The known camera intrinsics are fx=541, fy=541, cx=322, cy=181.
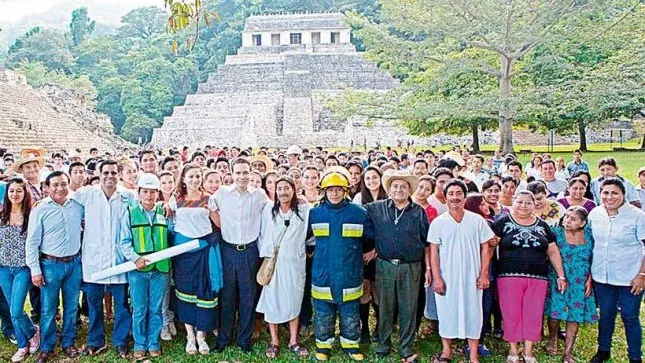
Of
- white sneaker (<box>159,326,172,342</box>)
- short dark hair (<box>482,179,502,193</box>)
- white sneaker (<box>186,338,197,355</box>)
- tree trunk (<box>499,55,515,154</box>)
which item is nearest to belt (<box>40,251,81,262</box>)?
white sneaker (<box>159,326,172,342</box>)

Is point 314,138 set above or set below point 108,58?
below

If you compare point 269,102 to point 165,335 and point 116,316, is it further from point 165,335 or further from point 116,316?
point 116,316

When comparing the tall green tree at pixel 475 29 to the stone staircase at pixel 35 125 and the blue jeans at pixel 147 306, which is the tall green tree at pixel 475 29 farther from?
the stone staircase at pixel 35 125

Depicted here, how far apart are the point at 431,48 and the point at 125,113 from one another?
29789 millimetres

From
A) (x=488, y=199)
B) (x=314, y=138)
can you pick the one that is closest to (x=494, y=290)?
(x=488, y=199)

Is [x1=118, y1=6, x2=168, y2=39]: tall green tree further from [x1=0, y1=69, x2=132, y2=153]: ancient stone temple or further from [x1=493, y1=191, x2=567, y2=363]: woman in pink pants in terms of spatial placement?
[x1=493, y1=191, x2=567, y2=363]: woman in pink pants

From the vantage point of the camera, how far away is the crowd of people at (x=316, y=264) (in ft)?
12.1

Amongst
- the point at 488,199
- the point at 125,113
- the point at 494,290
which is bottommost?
the point at 494,290

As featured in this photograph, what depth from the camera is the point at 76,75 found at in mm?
45531

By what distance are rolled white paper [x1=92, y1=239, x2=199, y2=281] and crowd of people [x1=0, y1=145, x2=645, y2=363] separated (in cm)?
2

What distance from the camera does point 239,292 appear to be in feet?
13.3

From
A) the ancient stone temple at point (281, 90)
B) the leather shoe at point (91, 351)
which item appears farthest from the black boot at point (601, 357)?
the ancient stone temple at point (281, 90)

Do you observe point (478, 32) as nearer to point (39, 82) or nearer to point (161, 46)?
point (39, 82)

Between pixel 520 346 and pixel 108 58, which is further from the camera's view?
pixel 108 58
